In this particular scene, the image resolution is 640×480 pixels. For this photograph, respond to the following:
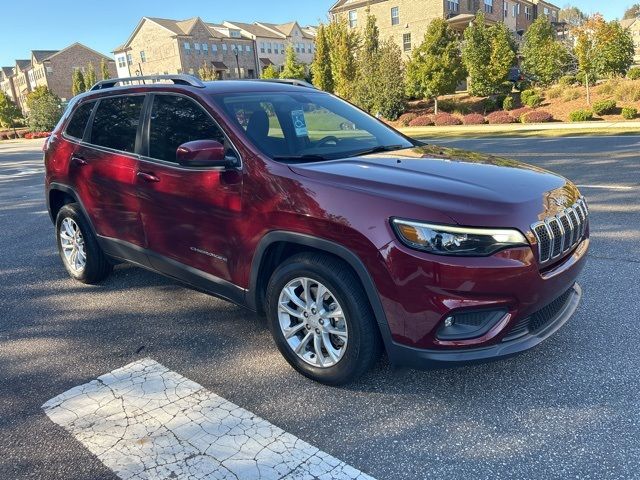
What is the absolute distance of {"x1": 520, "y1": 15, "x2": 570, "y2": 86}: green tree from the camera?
30891 millimetres

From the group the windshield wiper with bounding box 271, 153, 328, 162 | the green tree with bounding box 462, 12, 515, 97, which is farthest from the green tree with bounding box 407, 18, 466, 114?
the windshield wiper with bounding box 271, 153, 328, 162

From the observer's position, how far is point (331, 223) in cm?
290

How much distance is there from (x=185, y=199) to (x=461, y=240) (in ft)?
6.64

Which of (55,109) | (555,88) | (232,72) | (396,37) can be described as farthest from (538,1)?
(55,109)

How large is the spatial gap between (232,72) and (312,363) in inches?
3188

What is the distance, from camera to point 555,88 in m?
29.5

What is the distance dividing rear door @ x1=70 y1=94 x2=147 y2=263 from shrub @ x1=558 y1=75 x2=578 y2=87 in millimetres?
30707

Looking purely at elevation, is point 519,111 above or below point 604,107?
above

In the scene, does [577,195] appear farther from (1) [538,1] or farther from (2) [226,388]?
(1) [538,1]

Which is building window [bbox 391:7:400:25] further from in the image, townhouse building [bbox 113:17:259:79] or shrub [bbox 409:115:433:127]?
townhouse building [bbox 113:17:259:79]

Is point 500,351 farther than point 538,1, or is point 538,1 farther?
point 538,1

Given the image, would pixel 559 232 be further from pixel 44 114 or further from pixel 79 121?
pixel 44 114

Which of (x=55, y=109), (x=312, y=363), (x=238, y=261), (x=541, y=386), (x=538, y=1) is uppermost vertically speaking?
(x=538, y=1)

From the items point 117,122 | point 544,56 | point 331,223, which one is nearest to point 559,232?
point 331,223
